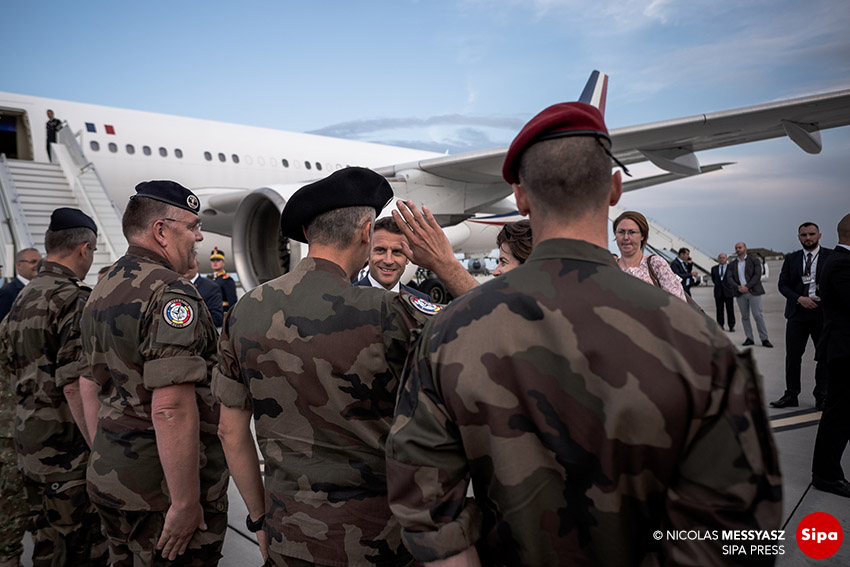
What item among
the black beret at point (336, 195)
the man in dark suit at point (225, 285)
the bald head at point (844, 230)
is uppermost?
the black beret at point (336, 195)

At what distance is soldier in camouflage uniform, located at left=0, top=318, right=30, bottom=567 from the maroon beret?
2.96 metres

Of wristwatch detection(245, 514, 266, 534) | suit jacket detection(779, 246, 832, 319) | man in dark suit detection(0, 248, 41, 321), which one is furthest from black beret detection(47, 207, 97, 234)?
suit jacket detection(779, 246, 832, 319)

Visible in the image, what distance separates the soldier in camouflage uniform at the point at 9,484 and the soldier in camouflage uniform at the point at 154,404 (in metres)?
1.12

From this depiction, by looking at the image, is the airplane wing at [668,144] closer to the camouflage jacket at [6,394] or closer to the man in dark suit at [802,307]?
the man in dark suit at [802,307]

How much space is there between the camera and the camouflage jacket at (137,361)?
186 centimetres

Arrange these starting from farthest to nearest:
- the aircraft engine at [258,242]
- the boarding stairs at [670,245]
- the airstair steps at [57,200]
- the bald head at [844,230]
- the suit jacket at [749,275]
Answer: the boarding stairs at [670,245]
the airstair steps at [57,200]
the suit jacket at [749,275]
the aircraft engine at [258,242]
the bald head at [844,230]

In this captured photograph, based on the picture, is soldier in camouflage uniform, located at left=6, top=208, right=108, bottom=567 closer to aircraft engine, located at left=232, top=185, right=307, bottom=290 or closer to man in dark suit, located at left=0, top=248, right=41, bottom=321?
man in dark suit, located at left=0, top=248, right=41, bottom=321

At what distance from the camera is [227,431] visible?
5.36ft

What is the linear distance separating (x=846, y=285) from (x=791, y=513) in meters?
1.41

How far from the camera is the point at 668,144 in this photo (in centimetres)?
686

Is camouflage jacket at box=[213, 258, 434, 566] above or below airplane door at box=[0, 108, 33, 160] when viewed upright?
below

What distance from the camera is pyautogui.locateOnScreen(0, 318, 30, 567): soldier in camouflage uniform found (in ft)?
8.74

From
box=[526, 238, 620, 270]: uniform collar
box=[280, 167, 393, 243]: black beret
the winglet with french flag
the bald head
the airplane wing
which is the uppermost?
the winglet with french flag

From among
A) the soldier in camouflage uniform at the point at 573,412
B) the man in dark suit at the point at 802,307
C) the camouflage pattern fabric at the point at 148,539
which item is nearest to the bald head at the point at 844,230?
the man in dark suit at the point at 802,307
